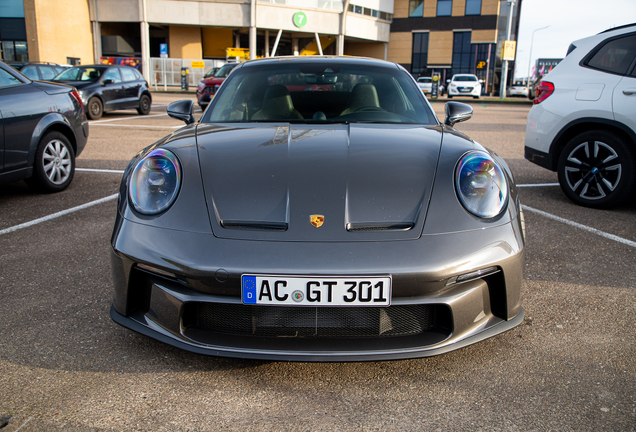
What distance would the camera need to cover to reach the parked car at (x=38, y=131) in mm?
4367

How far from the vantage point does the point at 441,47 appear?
157 feet

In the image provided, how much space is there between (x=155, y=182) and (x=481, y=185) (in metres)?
1.33

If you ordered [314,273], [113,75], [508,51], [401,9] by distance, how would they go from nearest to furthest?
1. [314,273]
2. [113,75]
3. [508,51]
4. [401,9]

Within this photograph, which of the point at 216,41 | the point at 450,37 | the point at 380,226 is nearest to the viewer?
the point at 380,226

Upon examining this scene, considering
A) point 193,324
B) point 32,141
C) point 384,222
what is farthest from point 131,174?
point 32,141

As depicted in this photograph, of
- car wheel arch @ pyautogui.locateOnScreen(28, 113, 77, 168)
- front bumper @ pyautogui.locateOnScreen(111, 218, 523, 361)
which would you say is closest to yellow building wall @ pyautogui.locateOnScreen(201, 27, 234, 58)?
car wheel arch @ pyautogui.locateOnScreen(28, 113, 77, 168)

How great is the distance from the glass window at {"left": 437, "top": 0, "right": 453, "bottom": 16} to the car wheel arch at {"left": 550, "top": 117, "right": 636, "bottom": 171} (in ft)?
154

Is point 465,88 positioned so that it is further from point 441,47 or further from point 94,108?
point 94,108

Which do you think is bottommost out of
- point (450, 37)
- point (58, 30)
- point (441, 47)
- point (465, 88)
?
point (465, 88)

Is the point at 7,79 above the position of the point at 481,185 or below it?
above

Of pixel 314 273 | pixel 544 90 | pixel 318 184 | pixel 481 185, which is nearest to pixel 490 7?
pixel 544 90

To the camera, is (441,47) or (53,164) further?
(441,47)

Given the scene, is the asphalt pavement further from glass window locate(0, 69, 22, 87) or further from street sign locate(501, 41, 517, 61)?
street sign locate(501, 41, 517, 61)

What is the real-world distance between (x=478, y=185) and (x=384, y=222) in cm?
46
